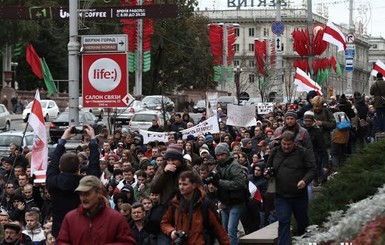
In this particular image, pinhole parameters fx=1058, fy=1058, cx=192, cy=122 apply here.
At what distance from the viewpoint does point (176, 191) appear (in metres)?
9.76

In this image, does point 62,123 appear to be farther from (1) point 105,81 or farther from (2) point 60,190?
(2) point 60,190

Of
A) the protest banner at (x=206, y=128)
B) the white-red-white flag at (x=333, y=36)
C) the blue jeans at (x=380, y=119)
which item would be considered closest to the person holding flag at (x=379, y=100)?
the blue jeans at (x=380, y=119)

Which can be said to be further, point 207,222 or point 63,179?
point 63,179

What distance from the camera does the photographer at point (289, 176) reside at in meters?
11.6

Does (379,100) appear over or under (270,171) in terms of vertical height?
over

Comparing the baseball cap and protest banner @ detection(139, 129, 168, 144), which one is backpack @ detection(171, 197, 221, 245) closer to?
the baseball cap

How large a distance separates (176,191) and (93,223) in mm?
1680

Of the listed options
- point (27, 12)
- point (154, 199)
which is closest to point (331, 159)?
point (154, 199)

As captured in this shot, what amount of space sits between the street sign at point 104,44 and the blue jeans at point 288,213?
7596 millimetres

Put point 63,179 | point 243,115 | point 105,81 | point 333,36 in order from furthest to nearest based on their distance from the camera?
point 333,36, point 243,115, point 105,81, point 63,179

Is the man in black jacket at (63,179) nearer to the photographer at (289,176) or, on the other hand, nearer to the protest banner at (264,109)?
the photographer at (289,176)

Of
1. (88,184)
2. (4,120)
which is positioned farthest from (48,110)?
(88,184)

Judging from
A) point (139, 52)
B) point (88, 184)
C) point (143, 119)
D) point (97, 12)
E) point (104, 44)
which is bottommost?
point (143, 119)

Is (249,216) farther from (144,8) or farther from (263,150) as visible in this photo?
(144,8)
